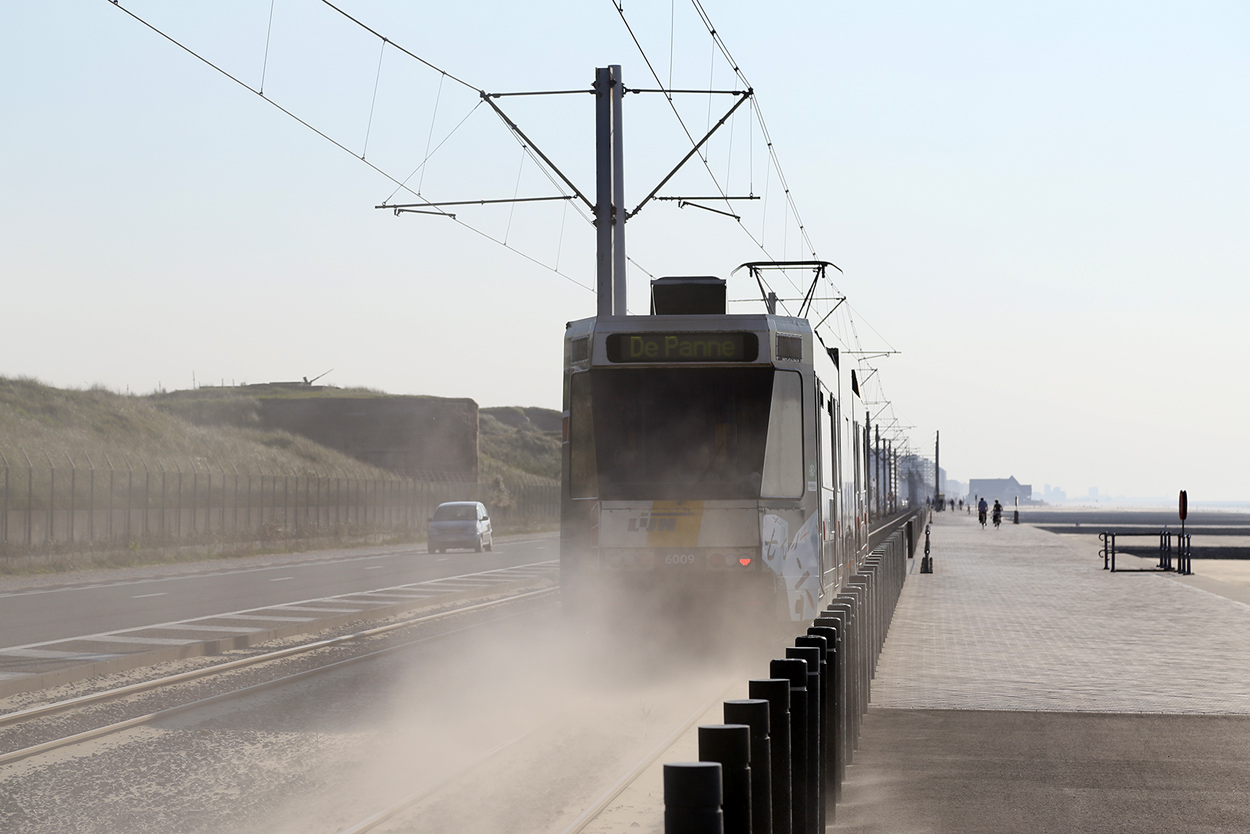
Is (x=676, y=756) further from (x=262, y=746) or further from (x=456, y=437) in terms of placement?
(x=456, y=437)

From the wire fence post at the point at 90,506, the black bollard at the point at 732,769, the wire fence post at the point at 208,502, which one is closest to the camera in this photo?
the black bollard at the point at 732,769

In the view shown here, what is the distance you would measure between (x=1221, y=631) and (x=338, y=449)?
8658 cm

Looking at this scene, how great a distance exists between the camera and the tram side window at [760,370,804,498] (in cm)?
1229

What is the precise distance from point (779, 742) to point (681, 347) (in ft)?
24.3

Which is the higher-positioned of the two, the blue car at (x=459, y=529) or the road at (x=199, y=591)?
the blue car at (x=459, y=529)

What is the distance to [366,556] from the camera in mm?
39531

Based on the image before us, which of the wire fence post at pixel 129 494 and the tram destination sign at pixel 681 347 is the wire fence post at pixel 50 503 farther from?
the tram destination sign at pixel 681 347

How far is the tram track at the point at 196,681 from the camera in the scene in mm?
9133

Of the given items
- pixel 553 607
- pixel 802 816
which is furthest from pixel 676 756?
pixel 553 607

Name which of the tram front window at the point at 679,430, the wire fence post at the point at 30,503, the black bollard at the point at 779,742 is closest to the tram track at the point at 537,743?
the black bollard at the point at 779,742

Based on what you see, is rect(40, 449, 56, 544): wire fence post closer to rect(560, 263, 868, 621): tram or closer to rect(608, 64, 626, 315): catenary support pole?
rect(608, 64, 626, 315): catenary support pole

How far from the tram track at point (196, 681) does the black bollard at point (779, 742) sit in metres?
5.41

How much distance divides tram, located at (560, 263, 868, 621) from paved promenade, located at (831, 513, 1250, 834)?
1.59 m

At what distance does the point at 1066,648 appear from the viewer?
14562 mm
